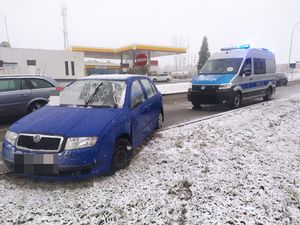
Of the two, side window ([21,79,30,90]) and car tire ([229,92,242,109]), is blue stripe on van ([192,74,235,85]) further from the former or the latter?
side window ([21,79,30,90])

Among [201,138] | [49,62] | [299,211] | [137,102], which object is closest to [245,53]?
[201,138]

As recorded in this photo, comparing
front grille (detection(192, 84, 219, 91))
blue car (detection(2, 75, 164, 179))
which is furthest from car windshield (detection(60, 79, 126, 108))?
front grille (detection(192, 84, 219, 91))

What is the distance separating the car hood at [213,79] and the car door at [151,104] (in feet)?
13.2

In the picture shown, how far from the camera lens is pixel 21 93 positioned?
7551mm

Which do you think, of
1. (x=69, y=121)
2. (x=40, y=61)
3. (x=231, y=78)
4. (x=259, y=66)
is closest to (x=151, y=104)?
(x=69, y=121)

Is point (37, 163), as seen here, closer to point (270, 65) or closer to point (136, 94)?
point (136, 94)

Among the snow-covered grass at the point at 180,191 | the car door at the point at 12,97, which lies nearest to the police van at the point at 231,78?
the snow-covered grass at the point at 180,191

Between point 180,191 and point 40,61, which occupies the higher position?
point 40,61

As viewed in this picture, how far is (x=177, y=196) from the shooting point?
324 cm

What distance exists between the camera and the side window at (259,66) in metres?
10.7

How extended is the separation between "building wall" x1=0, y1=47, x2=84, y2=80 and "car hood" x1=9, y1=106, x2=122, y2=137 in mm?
24645

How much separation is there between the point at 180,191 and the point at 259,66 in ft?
31.4

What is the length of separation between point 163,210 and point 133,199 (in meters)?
0.46

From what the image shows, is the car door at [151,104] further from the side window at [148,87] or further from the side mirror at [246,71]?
the side mirror at [246,71]
